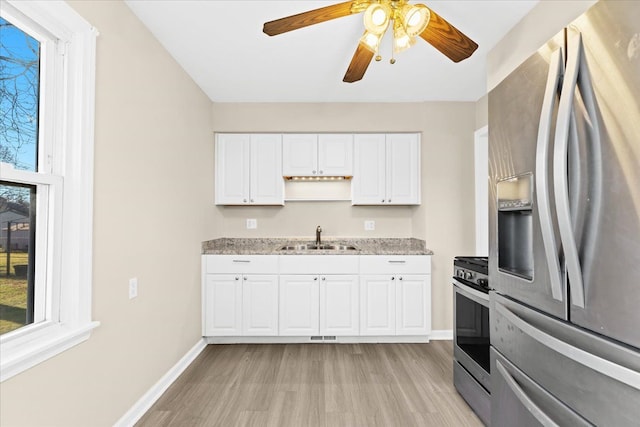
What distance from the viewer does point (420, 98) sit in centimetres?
335

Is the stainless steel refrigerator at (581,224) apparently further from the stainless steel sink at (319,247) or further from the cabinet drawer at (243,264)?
the stainless steel sink at (319,247)

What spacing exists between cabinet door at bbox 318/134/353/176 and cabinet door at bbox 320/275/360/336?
3.77ft

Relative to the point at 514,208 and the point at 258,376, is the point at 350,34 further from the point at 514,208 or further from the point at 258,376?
the point at 258,376

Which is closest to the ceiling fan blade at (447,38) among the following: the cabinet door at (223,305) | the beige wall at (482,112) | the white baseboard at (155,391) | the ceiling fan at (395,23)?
the ceiling fan at (395,23)

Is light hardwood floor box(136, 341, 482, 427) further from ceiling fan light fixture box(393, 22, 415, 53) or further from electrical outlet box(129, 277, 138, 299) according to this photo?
ceiling fan light fixture box(393, 22, 415, 53)

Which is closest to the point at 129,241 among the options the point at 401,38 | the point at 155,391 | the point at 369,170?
the point at 155,391

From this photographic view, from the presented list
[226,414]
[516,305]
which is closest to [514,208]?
[516,305]

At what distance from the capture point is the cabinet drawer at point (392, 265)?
3160 mm

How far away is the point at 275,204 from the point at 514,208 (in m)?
2.51

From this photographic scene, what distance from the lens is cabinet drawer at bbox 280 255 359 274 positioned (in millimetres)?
3154

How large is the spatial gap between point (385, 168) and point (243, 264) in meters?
1.82

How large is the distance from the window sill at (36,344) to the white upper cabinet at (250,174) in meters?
2.09

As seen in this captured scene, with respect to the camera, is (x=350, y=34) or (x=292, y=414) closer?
(x=292, y=414)

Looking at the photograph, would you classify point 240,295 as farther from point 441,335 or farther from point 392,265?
point 441,335
